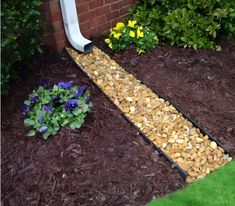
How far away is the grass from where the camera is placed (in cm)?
290

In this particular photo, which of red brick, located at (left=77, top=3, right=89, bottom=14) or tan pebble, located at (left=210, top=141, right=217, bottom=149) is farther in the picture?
red brick, located at (left=77, top=3, right=89, bottom=14)

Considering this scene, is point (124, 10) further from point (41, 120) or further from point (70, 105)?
point (41, 120)

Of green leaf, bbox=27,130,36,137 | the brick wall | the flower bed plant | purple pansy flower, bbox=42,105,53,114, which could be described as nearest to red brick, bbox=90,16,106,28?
the brick wall

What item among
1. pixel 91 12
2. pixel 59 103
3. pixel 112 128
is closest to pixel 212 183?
pixel 112 128

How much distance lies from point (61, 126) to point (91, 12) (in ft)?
5.80

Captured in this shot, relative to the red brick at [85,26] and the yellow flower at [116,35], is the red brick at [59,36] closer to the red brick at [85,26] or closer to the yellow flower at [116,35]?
the red brick at [85,26]

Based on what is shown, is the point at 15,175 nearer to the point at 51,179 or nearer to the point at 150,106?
the point at 51,179

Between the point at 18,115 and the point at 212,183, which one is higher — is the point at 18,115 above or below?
above

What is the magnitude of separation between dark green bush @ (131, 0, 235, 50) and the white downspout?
88 centimetres

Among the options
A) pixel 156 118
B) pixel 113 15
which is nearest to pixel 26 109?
pixel 156 118

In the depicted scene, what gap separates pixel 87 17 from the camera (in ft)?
14.9

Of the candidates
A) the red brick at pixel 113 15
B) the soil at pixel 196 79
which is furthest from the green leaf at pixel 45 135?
the red brick at pixel 113 15

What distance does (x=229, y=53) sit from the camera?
186 inches

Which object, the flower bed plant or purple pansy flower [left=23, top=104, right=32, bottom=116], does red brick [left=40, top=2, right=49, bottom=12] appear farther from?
purple pansy flower [left=23, top=104, right=32, bottom=116]
